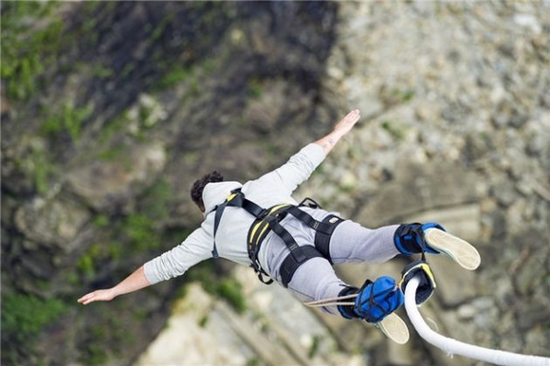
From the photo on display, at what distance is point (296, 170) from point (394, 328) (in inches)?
67.1

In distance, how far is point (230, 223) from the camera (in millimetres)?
6996

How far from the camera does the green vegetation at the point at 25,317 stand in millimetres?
13109

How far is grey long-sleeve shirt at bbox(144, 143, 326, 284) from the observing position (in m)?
6.93

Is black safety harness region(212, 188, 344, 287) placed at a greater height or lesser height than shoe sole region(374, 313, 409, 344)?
greater

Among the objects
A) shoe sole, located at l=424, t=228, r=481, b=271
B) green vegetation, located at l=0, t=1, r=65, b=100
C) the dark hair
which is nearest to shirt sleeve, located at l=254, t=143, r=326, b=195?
the dark hair

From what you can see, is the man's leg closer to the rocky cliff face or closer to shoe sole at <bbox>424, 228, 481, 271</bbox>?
shoe sole at <bbox>424, 228, 481, 271</bbox>

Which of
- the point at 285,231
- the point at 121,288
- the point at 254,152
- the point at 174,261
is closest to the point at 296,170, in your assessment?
the point at 285,231

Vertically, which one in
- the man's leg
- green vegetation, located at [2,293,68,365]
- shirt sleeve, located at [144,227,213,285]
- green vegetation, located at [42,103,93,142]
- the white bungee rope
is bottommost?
green vegetation, located at [2,293,68,365]

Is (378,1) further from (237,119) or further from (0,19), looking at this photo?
(0,19)

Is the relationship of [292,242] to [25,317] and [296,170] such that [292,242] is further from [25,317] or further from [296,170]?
[25,317]

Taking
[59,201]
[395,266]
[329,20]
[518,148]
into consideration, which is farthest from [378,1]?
[59,201]

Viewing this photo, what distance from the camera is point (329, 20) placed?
15.9m

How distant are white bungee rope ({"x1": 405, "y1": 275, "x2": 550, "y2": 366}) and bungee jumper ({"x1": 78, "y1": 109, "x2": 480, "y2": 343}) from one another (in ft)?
1.80

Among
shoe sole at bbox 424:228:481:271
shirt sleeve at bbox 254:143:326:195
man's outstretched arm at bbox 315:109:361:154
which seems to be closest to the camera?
shoe sole at bbox 424:228:481:271
